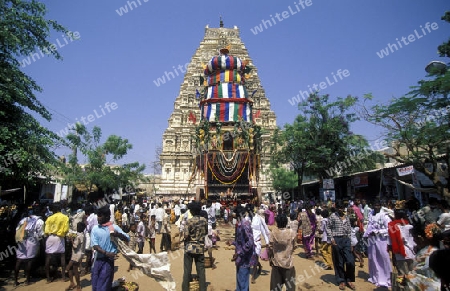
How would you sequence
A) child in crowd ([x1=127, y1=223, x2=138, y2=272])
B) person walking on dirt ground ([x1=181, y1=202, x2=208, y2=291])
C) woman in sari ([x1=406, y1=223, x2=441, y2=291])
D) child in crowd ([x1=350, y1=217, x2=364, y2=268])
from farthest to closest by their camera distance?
child in crowd ([x1=127, y1=223, x2=138, y2=272]) < child in crowd ([x1=350, y1=217, x2=364, y2=268]) < person walking on dirt ground ([x1=181, y1=202, x2=208, y2=291]) < woman in sari ([x1=406, y1=223, x2=441, y2=291])

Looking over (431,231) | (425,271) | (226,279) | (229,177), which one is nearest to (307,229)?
(226,279)

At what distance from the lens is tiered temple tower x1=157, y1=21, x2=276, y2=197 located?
19969mm

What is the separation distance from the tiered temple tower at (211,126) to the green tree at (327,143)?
9.47ft

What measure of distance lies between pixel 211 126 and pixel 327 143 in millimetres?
8433

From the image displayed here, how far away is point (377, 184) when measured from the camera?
18844 mm

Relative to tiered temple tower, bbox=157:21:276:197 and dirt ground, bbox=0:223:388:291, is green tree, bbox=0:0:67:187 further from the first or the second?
tiered temple tower, bbox=157:21:276:197

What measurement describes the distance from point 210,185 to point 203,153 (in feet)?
7.90

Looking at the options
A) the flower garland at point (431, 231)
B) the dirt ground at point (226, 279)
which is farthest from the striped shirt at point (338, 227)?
the flower garland at point (431, 231)

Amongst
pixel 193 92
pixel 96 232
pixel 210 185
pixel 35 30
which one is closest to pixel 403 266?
pixel 96 232

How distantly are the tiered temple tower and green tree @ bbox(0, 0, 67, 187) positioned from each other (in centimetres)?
1088

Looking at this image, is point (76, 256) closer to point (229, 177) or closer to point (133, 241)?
point (133, 241)

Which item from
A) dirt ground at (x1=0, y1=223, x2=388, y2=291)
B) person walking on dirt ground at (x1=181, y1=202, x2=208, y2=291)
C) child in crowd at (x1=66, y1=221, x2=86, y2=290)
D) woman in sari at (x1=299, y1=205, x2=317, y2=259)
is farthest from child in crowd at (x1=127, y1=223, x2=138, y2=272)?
woman in sari at (x1=299, y1=205, x2=317, y2=259)

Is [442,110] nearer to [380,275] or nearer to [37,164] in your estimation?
[380,275]

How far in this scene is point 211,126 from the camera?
67.7 ft
